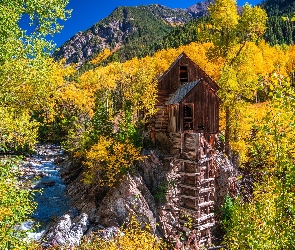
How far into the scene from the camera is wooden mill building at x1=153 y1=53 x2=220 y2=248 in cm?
3247

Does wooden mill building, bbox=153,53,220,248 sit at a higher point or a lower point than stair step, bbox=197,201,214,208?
higher

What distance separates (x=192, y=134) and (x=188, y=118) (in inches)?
76.8

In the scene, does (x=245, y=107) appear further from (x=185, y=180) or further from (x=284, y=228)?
(x=284, y=228)

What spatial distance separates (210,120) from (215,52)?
834cm

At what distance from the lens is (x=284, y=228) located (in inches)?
461

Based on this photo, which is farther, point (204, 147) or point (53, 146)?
point (53, 146)

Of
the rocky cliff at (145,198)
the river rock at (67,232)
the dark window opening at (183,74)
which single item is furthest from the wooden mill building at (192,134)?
the river rock at (67,232)

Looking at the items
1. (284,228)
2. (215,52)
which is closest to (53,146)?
(215,52)

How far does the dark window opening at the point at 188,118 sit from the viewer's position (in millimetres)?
33684

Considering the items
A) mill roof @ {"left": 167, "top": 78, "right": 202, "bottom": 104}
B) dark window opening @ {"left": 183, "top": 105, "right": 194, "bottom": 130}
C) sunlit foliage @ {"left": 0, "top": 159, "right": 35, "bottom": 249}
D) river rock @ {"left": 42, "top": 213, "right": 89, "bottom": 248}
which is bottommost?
river rock @ {"left": 42, "top": 213, "right": 89, "bottom": 248}

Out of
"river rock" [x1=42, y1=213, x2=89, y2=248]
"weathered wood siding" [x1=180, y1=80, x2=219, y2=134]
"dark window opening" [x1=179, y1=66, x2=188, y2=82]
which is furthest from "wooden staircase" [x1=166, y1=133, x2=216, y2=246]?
"river rock" [x1=42, y1=213, x2=89, y2=248]

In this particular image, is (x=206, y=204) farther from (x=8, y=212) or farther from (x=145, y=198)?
(x=8, y=212)

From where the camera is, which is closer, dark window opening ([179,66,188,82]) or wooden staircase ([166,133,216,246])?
wooden staircase ([166,133,216,246])

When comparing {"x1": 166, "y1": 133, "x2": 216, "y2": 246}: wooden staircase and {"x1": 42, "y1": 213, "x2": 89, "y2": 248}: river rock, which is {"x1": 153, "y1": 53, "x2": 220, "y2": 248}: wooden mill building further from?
{"x1": 42, "y1": 213, "x2": 89, "y2": 248}: river rock
